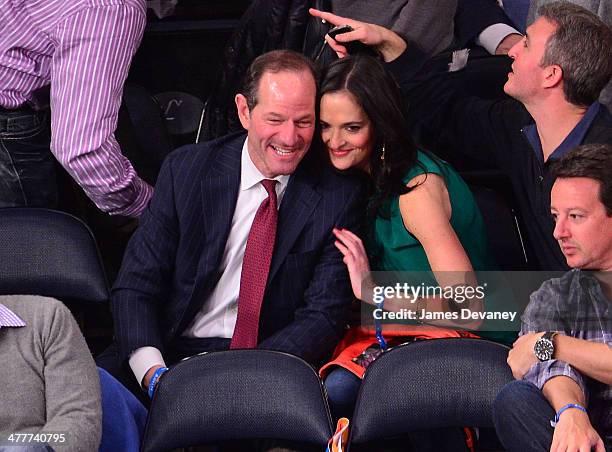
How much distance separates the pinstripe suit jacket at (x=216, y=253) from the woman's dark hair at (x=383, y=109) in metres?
0.10

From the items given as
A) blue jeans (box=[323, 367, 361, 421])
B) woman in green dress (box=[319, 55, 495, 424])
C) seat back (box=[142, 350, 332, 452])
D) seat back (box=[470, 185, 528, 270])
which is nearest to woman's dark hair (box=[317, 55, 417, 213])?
woman in green dress (box=[319, 55, 495, 424])

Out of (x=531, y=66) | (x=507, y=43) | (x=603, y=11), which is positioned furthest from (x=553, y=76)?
(x=507, y=43)

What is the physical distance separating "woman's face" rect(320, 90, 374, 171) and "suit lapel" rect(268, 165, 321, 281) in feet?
0.32

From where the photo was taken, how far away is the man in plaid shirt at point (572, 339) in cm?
241

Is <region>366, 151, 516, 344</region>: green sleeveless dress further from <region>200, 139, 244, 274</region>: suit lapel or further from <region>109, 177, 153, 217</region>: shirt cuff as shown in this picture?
<region>109, 177, 153, 217</region>: shirt cuff

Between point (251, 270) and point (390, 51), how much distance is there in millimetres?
718

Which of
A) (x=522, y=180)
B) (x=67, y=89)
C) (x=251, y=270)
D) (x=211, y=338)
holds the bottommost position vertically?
(x=211, y=338)

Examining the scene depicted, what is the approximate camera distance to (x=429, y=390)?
263cm

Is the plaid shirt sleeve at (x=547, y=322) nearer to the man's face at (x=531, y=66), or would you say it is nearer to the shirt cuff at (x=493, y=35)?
the man's face at (x=531, y=66)

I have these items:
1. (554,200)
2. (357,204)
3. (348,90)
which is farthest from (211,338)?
(554,200)

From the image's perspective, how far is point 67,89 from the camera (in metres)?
3.17

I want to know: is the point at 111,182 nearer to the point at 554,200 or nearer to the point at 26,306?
the point at 26,306

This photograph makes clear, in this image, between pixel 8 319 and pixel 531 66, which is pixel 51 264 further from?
pixel 531 66

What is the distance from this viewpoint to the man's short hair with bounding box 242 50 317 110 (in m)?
2.97
